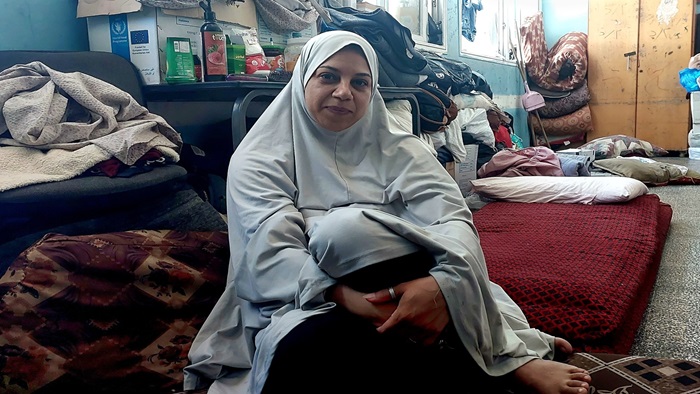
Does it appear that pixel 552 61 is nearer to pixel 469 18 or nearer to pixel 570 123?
pixel 570 123

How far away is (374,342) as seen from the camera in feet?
3.16

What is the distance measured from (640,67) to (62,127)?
6.10 meters

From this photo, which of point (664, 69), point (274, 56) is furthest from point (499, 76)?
point (274, 56)

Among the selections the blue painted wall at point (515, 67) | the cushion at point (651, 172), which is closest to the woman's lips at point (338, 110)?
the cushion at point (651, 172)

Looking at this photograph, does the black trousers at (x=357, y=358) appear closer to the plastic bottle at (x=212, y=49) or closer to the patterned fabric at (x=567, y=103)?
the plastic bottle at (x=212, y=49)

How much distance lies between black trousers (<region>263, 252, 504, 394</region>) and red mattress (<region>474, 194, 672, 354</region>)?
24.4 inches

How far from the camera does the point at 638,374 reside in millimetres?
1178

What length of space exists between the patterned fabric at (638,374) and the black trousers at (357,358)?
361mm

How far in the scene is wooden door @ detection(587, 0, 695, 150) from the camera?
19.2 ft

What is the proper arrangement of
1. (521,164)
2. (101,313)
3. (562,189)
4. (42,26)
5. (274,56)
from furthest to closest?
(521,164), (562,189), (274,56), (42,26), (101,313)

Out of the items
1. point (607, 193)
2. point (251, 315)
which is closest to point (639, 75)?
point (607, 193)

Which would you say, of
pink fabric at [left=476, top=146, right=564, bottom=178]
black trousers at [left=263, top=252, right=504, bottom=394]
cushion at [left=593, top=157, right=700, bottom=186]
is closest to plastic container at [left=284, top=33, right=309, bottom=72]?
black trousers at [left=263, top=252, right=504, bottom=394]

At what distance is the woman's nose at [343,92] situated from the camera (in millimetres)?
1297

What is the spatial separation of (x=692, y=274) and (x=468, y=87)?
1996 mm
